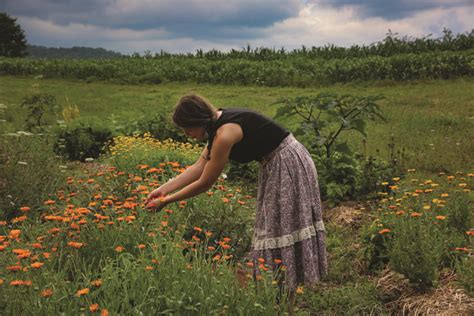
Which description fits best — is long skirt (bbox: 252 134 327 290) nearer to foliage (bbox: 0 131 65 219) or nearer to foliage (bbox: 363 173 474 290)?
foliage (bbox: 363 173 474 290)

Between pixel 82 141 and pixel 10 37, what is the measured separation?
1546 inches

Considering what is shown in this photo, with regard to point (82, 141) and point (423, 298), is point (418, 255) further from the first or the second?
point (82, 141)

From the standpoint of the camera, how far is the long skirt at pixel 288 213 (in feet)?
13.6

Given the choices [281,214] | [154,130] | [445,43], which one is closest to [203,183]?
[281,214]

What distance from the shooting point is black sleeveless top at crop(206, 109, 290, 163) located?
3887 millimetres

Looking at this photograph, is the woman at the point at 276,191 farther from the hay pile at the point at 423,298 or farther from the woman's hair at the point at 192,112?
the hay pile at the point at 423,298

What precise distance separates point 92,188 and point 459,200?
344 cm

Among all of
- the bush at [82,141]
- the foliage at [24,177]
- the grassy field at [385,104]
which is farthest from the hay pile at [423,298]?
the bush at [82,141]

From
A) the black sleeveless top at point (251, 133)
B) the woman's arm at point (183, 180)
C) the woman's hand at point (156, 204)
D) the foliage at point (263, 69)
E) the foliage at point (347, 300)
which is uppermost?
the foliage at point (263, 69)

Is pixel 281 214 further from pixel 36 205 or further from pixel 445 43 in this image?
pixel 445 43

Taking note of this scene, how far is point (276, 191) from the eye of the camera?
4.17m

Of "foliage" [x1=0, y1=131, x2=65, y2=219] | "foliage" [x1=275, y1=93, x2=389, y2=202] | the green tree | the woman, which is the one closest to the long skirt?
the woman

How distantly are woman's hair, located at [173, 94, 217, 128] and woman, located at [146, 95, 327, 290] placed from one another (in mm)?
48

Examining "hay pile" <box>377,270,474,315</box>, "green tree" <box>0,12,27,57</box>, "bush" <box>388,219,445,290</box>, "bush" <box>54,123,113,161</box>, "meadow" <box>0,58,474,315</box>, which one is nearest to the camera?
"meadow" <box>0,58,474,315</box>
